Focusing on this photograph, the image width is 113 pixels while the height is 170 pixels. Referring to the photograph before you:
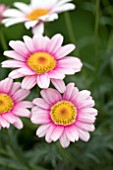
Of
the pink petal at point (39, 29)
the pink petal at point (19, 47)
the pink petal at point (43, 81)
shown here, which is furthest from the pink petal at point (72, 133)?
the pink petal at point (39, 29)

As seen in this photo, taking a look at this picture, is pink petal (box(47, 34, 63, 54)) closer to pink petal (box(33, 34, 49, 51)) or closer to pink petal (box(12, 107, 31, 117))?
pink petal (box(33, 34, 49, 51))

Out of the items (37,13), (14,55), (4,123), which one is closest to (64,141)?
(4,123)

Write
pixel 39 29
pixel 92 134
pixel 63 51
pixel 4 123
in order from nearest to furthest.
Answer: pixel 4 123, pixel 63 51, pixel 39 29, pixel 92 134

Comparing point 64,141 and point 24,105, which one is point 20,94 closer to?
point 24,105

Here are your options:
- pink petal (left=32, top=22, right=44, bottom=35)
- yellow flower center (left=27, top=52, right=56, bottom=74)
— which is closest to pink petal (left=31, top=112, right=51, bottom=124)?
yellow flower center (left=27, top=52, right=56, bottom=74)

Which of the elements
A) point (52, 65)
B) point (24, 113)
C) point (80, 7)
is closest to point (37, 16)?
point (52, 65)
